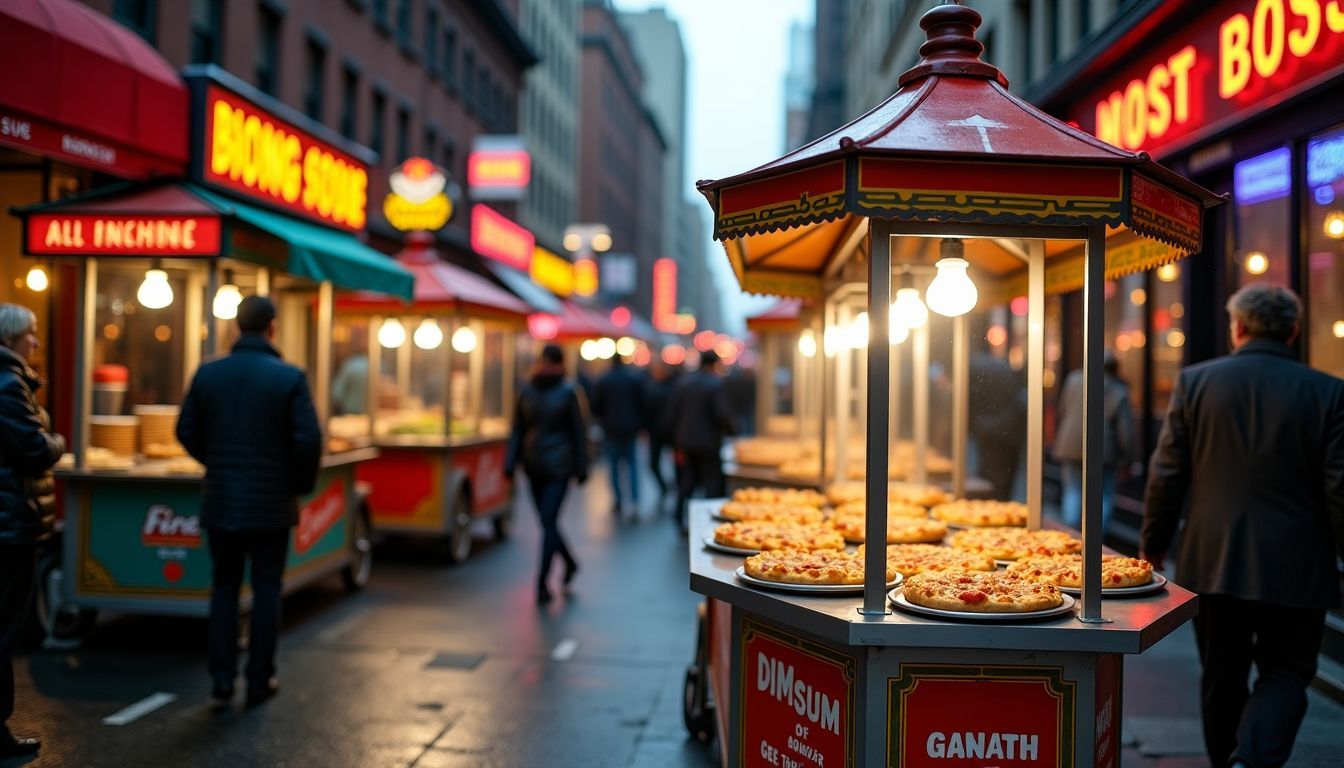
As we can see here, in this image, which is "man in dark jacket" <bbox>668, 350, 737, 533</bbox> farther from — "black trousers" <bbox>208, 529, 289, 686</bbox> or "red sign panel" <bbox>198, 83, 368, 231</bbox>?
"black trousers" <bbox>208, 529, 289, 686</bbox>

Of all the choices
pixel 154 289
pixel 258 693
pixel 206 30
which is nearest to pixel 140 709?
pixel 258 693

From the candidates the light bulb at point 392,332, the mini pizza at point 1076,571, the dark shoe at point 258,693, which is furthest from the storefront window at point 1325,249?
the light bulb at point 392,332

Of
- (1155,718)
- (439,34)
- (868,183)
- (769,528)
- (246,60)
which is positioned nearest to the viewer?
(868,183)

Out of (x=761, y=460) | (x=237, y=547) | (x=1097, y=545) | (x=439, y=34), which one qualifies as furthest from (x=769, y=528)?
(x=439, y=34)

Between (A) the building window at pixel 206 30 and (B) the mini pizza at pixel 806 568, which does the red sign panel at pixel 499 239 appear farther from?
(B) the mini pizza at pixel 806 568

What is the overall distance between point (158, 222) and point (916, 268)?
525 cm

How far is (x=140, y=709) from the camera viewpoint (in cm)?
637

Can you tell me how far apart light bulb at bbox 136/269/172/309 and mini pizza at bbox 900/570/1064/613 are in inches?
260

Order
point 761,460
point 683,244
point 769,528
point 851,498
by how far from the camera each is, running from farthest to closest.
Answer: point 683,244
point 761,460
point 851,498
point 769,528

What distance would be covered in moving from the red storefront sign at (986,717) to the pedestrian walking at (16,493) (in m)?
4.20

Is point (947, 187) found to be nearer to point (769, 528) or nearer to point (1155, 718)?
point (769, 528)

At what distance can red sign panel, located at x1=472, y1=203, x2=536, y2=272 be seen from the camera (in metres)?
28.5

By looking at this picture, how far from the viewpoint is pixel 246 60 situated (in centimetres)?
1700

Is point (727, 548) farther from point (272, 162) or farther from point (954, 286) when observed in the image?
point (272, 162)
